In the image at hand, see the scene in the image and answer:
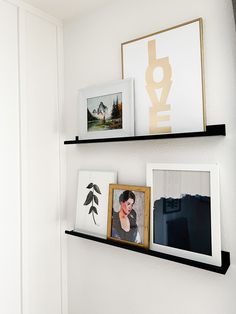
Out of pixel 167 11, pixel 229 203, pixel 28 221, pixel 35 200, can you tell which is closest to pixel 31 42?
pixel 167 11

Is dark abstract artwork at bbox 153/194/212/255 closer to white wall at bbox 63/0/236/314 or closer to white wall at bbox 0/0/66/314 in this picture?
white wall at bbox 63/0/236/314

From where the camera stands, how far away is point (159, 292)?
1.40 meters

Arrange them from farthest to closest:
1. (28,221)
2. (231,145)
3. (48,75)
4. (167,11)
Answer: (48,75)
(28,221)
(167,11)
(231,145)

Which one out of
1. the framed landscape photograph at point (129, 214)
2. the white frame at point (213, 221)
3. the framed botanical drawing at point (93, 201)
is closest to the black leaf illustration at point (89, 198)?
the framed botanical drawing at point (93, 201)

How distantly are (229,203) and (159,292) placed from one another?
621 mm

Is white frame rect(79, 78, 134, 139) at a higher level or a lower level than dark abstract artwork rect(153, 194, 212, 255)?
higher

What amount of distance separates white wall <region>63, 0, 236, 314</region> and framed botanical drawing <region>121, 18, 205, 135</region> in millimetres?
52

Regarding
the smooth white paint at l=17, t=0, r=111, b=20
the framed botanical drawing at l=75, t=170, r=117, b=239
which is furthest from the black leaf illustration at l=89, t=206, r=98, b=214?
the smooth white paint at l=17, t=0, r=111, b=20

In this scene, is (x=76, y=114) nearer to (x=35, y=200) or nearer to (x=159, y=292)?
(x=35, y=200)

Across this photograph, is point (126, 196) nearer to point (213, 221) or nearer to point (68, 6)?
point (213, 221)

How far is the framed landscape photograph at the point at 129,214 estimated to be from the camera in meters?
1.38

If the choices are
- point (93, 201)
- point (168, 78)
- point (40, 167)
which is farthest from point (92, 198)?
point (168, 78)

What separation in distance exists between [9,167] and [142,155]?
2.49 ft

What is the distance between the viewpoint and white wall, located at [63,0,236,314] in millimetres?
1197
